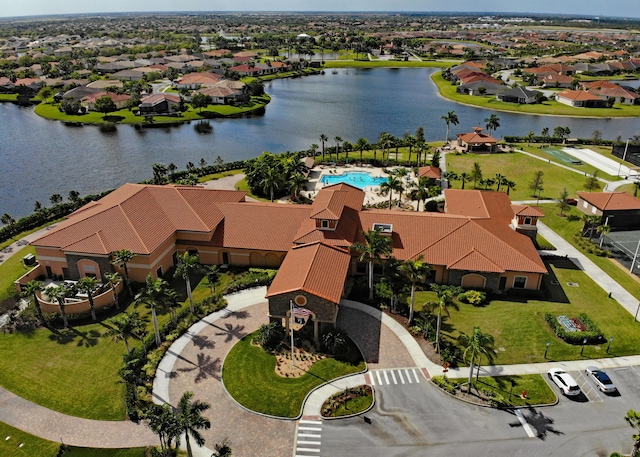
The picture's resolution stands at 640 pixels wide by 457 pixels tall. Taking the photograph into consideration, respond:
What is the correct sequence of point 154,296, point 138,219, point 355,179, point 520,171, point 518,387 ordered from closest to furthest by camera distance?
point 518,387
point 154,296
point 138,219
point 355,179
point 520,171

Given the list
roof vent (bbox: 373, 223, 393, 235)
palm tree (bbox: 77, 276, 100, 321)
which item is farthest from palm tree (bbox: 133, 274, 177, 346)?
roof vent (bbox: 373, 223, 393, 235)

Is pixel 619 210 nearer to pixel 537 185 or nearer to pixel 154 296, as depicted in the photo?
pixel 537 185

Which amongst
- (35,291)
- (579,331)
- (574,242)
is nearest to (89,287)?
(35,291)

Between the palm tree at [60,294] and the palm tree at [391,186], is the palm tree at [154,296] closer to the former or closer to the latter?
the palm tree at [60,294]

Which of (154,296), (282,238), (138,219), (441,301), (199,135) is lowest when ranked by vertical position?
(199,135)

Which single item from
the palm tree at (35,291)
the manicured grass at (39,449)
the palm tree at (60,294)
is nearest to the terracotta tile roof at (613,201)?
the manicured grass at (39,449)

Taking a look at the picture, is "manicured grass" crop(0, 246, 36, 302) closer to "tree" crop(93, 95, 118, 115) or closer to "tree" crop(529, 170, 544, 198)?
"tree" crop(529, 170, 544, 198)
